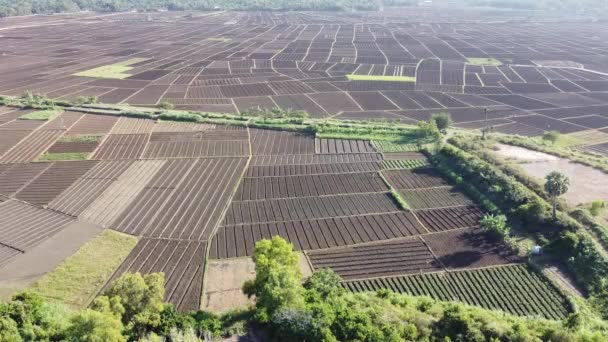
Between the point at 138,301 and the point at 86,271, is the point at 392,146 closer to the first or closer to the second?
the point at 86,271

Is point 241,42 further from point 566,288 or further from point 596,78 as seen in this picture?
point 566,288

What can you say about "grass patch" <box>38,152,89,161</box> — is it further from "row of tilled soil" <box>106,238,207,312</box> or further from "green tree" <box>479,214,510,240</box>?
"green tree" <box>479,214,510,240</box>

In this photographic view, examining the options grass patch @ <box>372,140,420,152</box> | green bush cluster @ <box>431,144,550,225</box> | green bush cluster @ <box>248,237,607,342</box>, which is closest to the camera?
green bush cluster @ <box>248,237,607,342</box>

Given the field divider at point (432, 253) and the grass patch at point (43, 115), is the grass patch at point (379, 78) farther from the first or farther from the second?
the field divider at point (432, 253)

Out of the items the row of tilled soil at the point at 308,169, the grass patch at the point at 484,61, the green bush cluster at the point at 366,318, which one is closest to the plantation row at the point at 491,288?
the green bush cluster at the point at 366,318

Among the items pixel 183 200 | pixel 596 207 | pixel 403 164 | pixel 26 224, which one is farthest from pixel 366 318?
pixel 26 224

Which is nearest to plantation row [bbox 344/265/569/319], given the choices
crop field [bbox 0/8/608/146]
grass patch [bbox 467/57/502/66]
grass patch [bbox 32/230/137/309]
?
grass patch [bbox 32/230/137/309]
